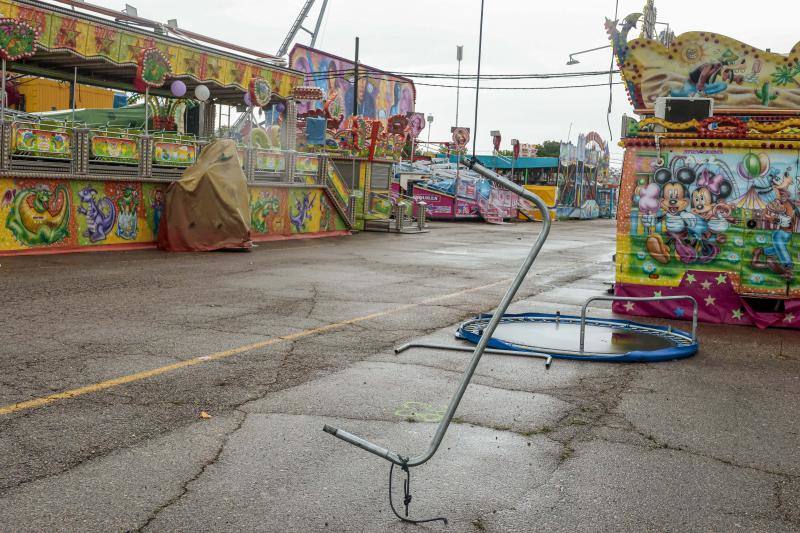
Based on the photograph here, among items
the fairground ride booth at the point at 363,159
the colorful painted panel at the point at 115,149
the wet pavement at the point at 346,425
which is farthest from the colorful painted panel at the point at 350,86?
the wet pavement at the point at 346,425

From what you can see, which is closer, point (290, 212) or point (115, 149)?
point (115, 149)

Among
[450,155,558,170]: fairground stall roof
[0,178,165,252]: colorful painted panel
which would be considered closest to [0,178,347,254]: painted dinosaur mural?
[0,178,165,252]: colorful painted panel

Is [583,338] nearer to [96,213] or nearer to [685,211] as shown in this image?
[685,211]

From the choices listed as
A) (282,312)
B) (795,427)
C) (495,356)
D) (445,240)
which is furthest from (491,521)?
(445,240)

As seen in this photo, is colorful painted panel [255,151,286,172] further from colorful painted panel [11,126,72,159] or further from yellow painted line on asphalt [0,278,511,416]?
yellow painted line on asphalt [0,278,511,416]

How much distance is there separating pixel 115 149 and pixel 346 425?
1443 centimetres

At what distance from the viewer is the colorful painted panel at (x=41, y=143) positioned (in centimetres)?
1577

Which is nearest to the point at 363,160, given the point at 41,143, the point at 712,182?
the point at 41,143

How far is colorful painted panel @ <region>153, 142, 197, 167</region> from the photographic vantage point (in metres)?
19.2

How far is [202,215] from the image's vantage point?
1808 cm

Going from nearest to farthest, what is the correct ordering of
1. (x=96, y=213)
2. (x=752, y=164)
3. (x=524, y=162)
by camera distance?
(x=752, y=164) < (x=96, y=213) < (x=524, y=162)

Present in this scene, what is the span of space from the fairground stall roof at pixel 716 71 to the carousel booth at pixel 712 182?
0.01 meters

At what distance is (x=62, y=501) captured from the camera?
388cm

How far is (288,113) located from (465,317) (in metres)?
16.7
